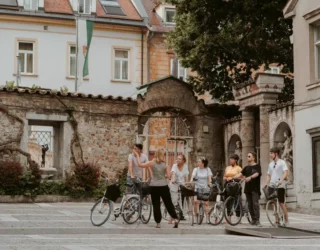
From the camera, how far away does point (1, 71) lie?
44250mm

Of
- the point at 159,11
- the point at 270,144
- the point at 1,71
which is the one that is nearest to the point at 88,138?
the point at 270,144

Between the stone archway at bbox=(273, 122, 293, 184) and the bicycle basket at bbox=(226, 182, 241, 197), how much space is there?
6.59m

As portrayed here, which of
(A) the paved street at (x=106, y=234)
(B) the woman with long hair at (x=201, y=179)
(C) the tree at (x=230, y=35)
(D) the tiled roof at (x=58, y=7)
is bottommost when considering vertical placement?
(A) the paved street at (x=106, y=234)

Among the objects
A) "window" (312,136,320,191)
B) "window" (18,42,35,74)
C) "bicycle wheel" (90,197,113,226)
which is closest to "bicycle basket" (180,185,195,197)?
"bicycle wheel" (90,197,113,226)

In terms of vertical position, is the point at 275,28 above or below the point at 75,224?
above

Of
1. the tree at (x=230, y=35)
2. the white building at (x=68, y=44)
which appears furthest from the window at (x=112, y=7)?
the tree at (x=230, y=35)

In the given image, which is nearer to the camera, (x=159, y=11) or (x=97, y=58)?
(x=97, y=58)

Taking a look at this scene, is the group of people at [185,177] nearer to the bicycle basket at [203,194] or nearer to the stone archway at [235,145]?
the bicycle basket at [203,194]

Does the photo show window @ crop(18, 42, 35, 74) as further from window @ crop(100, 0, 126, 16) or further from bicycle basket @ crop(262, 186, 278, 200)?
bicycle basket @ crop(262, 186, 278, 200)

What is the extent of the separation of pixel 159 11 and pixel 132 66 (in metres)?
4.20

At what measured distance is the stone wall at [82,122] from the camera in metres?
29.6

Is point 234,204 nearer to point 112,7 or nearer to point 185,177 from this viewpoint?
point 185,177

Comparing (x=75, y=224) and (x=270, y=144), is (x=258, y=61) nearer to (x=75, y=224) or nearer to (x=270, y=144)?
(x=270, y=144)

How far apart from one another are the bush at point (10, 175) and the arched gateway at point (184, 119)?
515cm
